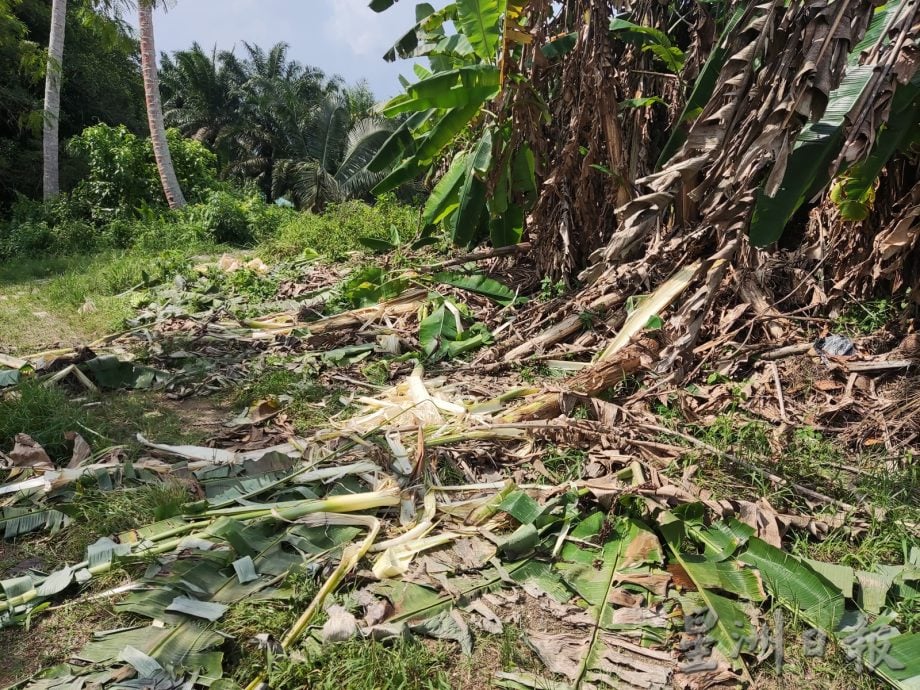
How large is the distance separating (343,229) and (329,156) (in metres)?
14.3

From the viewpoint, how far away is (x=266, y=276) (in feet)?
27.3

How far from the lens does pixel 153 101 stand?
12609 millimetres

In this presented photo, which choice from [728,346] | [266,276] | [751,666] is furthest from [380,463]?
[266,276]

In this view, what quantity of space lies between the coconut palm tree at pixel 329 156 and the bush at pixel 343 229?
861cm

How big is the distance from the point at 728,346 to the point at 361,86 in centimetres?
2531

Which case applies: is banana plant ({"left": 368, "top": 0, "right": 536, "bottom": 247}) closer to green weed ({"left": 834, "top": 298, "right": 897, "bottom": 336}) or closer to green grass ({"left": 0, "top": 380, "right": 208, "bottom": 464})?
green weed ({"left": 834, "top": 298, "right": 897, "bottom": 336})

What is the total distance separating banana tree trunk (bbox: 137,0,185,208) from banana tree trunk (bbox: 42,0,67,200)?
1.57 metres

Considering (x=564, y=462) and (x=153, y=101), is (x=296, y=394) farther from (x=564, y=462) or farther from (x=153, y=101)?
(x=153, y=101)

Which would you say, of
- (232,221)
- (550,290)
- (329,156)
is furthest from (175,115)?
(550,290)

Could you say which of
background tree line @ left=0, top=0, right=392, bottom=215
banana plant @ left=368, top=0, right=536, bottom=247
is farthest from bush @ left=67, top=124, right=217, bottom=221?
banana plant @ left=368, top=0, right=536, bottom=247

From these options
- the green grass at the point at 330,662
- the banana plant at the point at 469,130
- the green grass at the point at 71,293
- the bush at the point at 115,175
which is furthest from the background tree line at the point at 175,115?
the green grass at the point at 330,662

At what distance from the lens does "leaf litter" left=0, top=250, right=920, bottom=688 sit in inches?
82.0

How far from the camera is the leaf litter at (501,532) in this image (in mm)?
2084

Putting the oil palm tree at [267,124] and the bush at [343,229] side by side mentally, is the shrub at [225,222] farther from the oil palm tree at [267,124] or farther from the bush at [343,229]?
the oil palm tree at [267,124]
